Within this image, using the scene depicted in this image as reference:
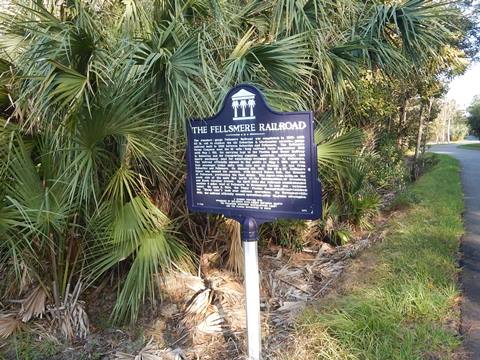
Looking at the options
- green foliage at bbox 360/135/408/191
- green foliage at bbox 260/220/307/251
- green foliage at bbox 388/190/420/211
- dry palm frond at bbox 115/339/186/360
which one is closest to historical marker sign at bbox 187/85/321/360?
dry palm frond at bbox 115/339/186/360

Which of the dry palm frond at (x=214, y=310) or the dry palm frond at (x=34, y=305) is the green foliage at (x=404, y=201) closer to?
the dry palm frond at (x=214, y=310)

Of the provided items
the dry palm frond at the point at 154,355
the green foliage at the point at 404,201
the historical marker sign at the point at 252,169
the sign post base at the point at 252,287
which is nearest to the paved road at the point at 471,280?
the green foliage at the point at 404,201

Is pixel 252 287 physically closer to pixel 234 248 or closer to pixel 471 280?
pixel 234 248

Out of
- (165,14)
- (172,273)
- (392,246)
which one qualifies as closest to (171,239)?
(172,273)

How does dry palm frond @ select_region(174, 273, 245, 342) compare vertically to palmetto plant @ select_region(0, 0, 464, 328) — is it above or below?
below

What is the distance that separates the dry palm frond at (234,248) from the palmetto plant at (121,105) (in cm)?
58

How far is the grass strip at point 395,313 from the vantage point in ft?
10.9

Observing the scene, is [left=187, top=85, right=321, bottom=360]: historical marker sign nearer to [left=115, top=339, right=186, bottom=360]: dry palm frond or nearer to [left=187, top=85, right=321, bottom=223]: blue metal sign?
[left=187, top=85, right=321, bottom=223]: blue metal sign

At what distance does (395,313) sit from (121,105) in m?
3.00

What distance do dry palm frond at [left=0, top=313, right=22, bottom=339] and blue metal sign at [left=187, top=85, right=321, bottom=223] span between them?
251cm

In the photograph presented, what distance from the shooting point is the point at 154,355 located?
156 inches

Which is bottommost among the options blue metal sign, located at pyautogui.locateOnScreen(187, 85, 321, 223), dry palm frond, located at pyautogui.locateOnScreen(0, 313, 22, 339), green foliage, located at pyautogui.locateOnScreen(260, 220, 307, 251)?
dry palm frond, located at pyautogui.locateOnScreen(0, 313, 22, 339)

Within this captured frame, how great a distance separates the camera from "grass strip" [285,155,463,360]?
10.9ft

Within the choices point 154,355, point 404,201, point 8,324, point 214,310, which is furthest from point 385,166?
point 8,324
